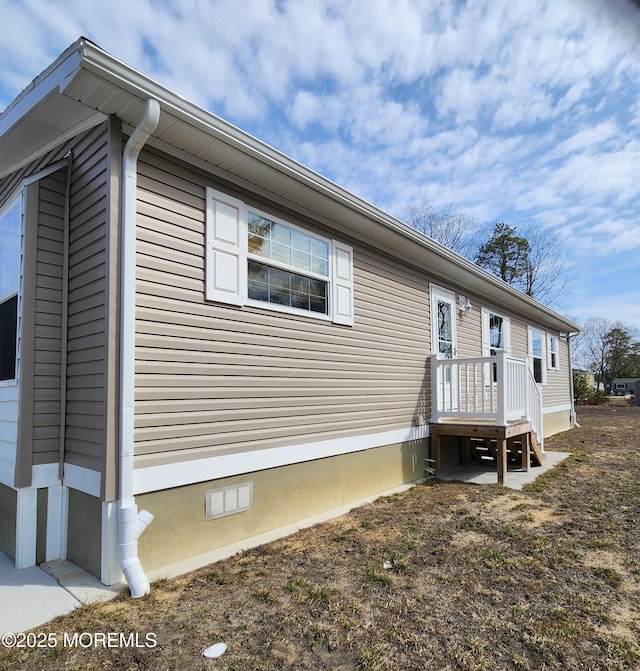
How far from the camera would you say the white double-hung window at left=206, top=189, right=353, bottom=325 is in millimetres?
3893

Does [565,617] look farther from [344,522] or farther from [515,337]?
[515,337]

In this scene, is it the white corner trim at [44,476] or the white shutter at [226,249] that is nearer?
the white corner trim at [44,476]

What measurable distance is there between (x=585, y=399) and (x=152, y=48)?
27.4m

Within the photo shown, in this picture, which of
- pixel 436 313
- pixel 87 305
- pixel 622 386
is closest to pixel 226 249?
pixel 87 305

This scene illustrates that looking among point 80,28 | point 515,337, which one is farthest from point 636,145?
point 515,337

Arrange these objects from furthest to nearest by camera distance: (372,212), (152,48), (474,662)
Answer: (372,212)
(152,48)
(474,662)

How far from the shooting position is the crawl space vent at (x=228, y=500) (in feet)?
11.9

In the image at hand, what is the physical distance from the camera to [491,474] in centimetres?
668

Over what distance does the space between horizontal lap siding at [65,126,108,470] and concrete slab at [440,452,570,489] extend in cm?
489

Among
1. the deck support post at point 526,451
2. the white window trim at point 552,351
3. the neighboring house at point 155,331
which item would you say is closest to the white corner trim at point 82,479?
the neighboring house at point 155,331

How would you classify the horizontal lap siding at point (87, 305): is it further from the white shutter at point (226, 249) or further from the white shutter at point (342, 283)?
the white shutter at point (342, 283)

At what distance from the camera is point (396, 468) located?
19.6 ft

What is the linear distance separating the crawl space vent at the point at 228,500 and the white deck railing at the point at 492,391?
3.48 metres

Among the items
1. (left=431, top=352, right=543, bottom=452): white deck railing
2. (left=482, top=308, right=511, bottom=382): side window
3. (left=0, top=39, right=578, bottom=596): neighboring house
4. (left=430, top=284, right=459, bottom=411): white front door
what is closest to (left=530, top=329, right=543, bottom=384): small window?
(left=482, top=308, right=511, bottom=382): side window
